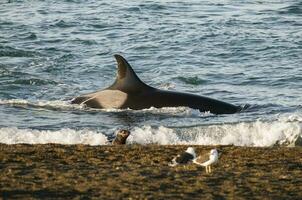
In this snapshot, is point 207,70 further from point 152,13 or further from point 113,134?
point 152,13

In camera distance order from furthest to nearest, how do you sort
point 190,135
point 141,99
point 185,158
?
point 141,99 → point 190,135 → point 185,158

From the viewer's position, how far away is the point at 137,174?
1045 cm

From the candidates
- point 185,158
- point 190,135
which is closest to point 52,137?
point 190,135

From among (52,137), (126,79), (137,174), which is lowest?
(52,137)

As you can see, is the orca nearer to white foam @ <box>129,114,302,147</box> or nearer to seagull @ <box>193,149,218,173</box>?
white foam @ <box>129,114,302,147</box>

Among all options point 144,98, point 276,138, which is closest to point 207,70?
point 144,98

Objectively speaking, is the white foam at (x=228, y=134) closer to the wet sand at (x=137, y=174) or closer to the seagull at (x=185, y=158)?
the wet sand at (x=137, y=174)

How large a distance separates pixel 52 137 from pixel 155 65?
932 cm

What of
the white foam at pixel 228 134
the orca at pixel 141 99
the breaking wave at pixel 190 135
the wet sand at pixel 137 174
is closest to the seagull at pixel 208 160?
the wet sand at pixel 137 174

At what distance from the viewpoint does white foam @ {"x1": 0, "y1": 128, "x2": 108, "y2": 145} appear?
15328mm

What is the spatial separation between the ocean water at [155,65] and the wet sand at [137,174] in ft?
10.7

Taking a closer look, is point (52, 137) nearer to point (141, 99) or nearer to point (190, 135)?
point (190, 135)

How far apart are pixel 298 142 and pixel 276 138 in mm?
439

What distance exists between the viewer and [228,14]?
32.6m
